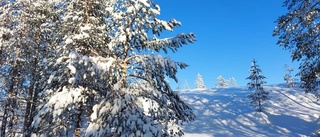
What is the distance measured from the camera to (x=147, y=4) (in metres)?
7.71

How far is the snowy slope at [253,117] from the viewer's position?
28.8 m

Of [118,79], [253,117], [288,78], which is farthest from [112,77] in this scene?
[288,78]

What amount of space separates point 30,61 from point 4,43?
1.96 m

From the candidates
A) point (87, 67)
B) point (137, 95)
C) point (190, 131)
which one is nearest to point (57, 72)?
point (87, 67)

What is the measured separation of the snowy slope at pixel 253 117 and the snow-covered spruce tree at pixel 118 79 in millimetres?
19730

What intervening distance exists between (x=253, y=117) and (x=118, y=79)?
30.8m

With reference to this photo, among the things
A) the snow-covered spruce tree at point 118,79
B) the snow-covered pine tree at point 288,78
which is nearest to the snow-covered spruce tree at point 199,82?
the snow-covered pine tree at point 288,78

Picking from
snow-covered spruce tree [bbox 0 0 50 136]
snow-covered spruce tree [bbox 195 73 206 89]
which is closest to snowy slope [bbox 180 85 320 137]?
snow-covered spruce tree [bbox 0 0 50 136]

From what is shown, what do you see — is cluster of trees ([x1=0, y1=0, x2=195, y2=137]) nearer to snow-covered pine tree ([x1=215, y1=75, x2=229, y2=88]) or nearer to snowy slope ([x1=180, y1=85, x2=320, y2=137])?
snowy slope ([x1=180, y1=85, x2=320, y2=137])

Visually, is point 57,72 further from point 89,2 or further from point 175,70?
point 175,70

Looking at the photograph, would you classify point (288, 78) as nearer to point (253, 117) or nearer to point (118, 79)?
point (253, 117)

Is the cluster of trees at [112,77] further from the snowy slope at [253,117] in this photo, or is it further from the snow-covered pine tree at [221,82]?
the snow-covered pine tree at [221,82]

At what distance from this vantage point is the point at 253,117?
35.6 m

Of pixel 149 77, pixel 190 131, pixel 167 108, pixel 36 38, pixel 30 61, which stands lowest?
pixel 190 131
